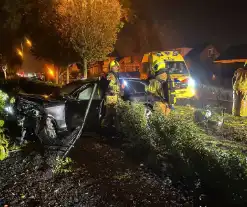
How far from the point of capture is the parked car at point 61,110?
6930mm

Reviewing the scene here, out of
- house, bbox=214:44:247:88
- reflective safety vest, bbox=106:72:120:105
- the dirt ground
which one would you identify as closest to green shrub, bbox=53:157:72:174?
the dirt ground

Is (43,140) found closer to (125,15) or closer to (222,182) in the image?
(222,182)

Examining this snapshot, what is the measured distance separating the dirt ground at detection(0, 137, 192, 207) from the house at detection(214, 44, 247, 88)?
3060 centimetres

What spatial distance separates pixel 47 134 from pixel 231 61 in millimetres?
34389

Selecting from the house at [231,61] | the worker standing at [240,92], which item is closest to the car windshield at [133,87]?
the worker standing at [240,92]

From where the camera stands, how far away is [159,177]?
4.97 m

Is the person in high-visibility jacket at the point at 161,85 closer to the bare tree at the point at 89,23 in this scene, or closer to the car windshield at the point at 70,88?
the car windshield at the point at 70,88

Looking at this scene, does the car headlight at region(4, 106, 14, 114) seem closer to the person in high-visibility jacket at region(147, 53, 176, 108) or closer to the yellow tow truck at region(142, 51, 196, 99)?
the person in high-visibility jacket at region(147, 53, 176, 108)

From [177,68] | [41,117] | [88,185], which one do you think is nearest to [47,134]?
[41,117]

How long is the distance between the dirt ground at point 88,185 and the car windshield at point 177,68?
7.12 metres

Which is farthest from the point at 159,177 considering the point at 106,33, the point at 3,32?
the point at 3,32

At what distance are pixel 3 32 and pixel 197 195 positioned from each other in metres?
31.8

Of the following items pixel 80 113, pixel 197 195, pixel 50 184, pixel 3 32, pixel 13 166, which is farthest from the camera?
pixel 3 32

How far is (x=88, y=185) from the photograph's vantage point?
15.7 feet
